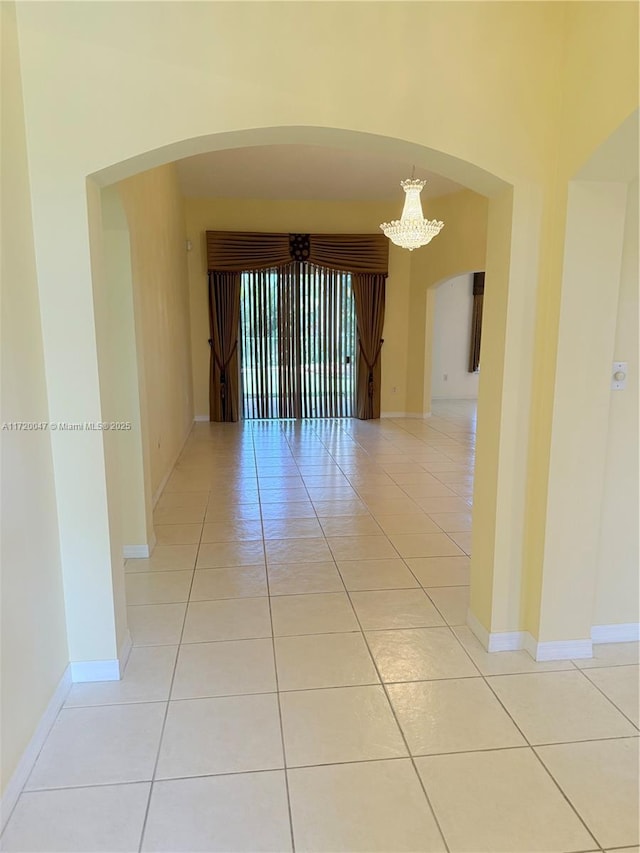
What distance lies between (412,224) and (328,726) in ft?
17.1

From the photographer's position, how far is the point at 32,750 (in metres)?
1.83

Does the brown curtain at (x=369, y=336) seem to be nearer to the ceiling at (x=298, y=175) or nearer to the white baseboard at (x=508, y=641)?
the ceiling at (x=298, y=175)

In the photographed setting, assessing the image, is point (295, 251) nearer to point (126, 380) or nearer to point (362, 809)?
point (126, 380)

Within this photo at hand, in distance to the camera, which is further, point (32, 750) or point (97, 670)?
point (97, 670)

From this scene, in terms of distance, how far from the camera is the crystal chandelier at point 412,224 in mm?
5617

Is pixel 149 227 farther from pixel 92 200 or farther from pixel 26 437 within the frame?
pixel 26 437

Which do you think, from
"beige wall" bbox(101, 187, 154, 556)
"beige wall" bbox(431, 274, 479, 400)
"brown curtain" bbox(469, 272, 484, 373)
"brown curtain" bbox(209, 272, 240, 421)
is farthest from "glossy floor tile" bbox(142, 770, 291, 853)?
"brown curtain" bbox(469, 272, 484, 373)

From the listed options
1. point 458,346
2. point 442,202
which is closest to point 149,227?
point 442,202

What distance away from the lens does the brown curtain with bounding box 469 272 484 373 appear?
10672 mm

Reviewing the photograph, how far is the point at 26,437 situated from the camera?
1883 mm

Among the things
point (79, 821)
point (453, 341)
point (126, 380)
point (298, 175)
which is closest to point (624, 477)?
point (79, 821)

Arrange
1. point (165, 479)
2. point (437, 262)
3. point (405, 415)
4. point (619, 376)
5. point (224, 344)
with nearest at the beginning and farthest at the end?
point (619, 376) → point (165, 479) → point (437, 262) → point (224, 344) → point (405, 415)

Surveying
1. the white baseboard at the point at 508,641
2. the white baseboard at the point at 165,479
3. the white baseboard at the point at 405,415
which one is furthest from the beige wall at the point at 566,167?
the white baseboard at the point at 405,415

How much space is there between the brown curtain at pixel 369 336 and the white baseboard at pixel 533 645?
246 inches
